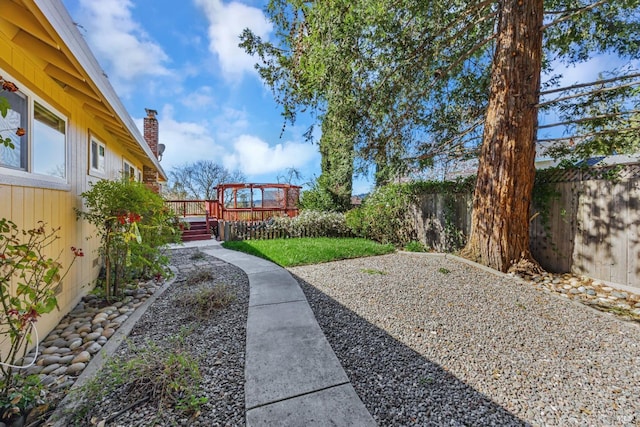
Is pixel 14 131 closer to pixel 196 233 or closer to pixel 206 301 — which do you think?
pixel 206 301

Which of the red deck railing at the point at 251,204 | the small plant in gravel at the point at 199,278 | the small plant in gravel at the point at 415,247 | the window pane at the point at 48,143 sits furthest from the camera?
the red deck railing at the point at 251,204

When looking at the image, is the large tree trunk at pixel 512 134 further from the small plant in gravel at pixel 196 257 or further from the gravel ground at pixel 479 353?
the small plant in gravel at pixel 196 257

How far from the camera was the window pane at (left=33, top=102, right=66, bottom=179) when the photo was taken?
2.68 m

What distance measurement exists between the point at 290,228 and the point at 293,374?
287 inches

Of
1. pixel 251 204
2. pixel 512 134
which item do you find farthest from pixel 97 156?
pixel 251 204

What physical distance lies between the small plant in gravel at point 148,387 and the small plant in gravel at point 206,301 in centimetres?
110

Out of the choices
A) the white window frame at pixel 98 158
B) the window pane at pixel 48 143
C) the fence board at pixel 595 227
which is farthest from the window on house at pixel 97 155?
the fence board at pixel 595 227

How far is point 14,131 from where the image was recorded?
7.50 ft

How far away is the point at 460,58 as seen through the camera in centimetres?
524

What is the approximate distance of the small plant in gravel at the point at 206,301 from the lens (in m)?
3.20

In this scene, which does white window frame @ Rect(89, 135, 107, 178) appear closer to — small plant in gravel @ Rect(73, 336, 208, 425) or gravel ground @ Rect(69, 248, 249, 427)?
gravel ground @ Rect(69, 248, 249, 427)

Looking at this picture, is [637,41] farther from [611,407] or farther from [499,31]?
[611,407]

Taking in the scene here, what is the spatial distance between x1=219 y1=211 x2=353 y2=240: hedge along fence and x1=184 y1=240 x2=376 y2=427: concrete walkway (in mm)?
5763

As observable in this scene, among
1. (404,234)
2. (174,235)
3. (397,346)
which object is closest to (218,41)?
(174,235)
